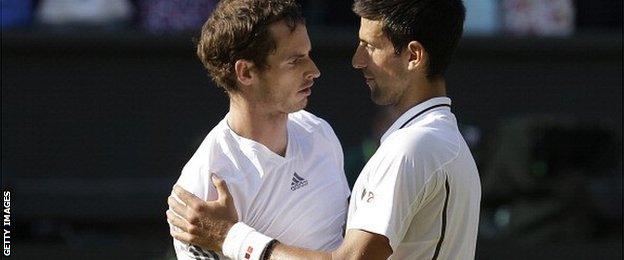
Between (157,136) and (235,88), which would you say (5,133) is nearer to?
(157,136)

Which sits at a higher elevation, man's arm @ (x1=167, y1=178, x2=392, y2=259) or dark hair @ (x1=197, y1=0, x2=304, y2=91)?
dark hair @ (x1=197, y1=0, x2=304, y2=91)

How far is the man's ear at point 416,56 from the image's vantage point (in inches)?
127

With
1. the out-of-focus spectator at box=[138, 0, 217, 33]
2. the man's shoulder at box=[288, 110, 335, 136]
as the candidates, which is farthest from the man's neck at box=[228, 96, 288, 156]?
the out-of-focus spectator at box=[138, 0, 217, 33]

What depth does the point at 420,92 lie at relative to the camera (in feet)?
10.8

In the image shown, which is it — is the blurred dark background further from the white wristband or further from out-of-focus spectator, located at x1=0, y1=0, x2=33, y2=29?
the white wristband

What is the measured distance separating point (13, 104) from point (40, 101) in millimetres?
134

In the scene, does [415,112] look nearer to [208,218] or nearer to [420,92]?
[420,92]

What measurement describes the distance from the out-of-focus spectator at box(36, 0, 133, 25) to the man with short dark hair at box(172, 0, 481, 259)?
3.62 metres

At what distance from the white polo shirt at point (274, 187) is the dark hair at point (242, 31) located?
17 cm

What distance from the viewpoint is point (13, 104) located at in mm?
6844

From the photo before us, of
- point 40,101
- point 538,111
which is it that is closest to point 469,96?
point 538,111

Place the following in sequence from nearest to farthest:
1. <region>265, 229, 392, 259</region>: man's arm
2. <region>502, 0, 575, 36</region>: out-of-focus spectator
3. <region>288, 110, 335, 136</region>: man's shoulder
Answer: <region>265, 229, 392, 259</region>: man's arm, <region>288, 110, 335, 136</region>: man's shoulder, <region>502, 0, 575, 36</region>: out-of-focus spectator

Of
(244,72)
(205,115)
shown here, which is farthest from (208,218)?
(205,115)

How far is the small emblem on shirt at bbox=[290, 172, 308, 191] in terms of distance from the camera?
344cm
